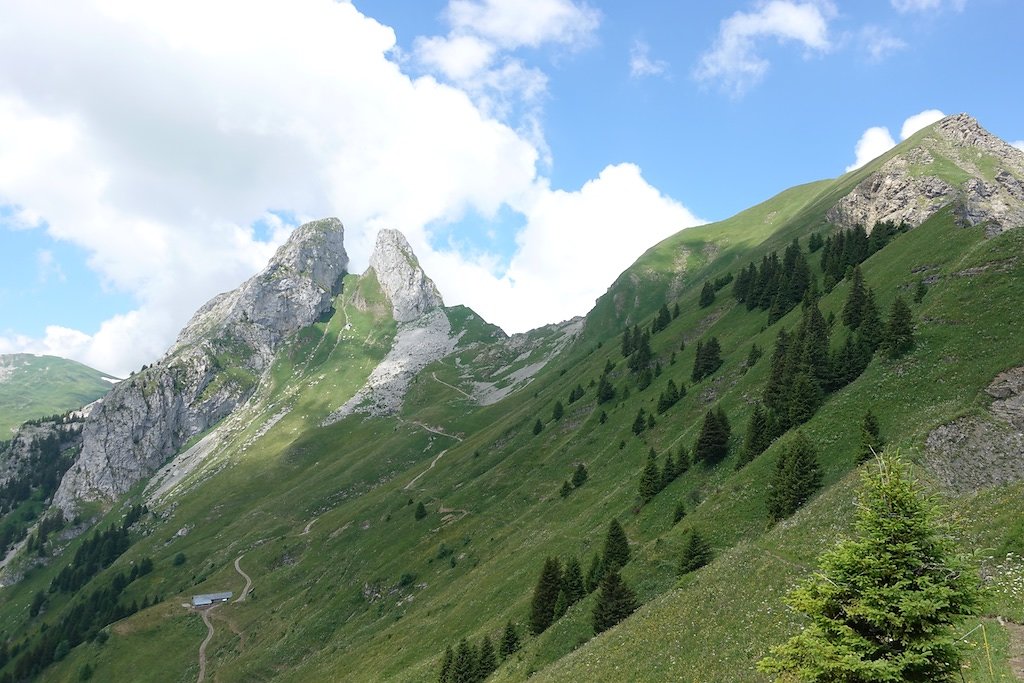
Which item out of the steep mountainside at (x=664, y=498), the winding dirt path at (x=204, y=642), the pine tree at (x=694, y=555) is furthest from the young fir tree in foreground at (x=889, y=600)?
the winding dirt path at (x=204, y=642)

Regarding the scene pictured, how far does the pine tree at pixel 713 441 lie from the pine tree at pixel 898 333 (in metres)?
17.2

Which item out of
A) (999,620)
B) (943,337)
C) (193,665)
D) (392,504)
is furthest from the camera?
(392,504)

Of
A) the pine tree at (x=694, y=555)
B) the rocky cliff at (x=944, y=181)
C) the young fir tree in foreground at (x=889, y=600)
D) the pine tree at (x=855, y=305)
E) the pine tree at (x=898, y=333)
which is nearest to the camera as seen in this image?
the young fir tree in foreground at (x=889, y=600)

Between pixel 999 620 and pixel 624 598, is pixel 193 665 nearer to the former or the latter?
pixel 624 598

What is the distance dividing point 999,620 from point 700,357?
73.5m

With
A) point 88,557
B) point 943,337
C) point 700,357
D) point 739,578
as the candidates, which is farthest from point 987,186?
point 88,557

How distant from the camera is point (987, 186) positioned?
14650 cm

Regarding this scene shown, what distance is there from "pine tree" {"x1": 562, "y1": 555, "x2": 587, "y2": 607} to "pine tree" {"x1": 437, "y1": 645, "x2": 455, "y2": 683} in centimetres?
1157

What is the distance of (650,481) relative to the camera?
60812mm

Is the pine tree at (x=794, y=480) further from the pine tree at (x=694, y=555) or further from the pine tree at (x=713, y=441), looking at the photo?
the pine tree at (x=713, y=441)

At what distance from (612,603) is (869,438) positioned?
22690 millimetres

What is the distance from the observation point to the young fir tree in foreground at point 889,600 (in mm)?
12875

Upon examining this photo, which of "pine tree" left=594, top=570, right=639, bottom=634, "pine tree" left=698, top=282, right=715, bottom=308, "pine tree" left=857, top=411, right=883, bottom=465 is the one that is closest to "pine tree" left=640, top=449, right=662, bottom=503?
"pine tree" left=594, top=570, right=639, bottom=634

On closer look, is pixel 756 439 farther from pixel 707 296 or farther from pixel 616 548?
pixel 707 296
